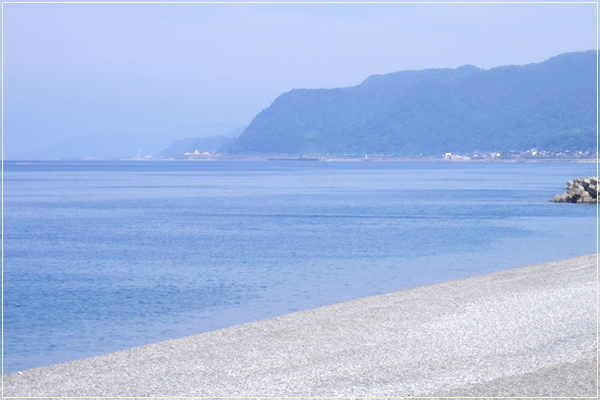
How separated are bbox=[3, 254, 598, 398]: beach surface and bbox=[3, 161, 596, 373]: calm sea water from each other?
7.70 feet

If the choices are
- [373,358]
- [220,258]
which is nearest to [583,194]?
[220,258]

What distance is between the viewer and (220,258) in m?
→ 20.5

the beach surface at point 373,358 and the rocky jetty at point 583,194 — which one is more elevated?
the rocky jetty at point 583,194

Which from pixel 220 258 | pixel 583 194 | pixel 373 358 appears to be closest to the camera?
pixel 373 358

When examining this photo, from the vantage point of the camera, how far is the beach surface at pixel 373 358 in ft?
22.3

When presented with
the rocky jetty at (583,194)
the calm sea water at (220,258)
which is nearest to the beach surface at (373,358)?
the calm sea water at (220,258)

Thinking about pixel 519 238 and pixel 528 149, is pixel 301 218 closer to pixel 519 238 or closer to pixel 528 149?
pixel 519 238

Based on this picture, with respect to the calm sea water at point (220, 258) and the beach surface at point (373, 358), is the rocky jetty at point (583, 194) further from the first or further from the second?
the beach surface at point (373, 358)

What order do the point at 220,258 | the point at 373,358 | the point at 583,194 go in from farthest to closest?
the point at 583,194, the point at 220,258, the point at 373,358

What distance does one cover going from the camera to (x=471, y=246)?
2297 cm

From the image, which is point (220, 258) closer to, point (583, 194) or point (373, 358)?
point (373, 358)

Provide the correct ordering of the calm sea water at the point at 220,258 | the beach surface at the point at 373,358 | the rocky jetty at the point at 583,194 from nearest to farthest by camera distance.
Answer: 1. the beach surface at the point at 373,358
2. the calm sea water at the point at 220,258
3. the rocky jetty at the point at 583,194

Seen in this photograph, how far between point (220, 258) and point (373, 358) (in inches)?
509

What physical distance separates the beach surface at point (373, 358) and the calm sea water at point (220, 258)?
2346mm
